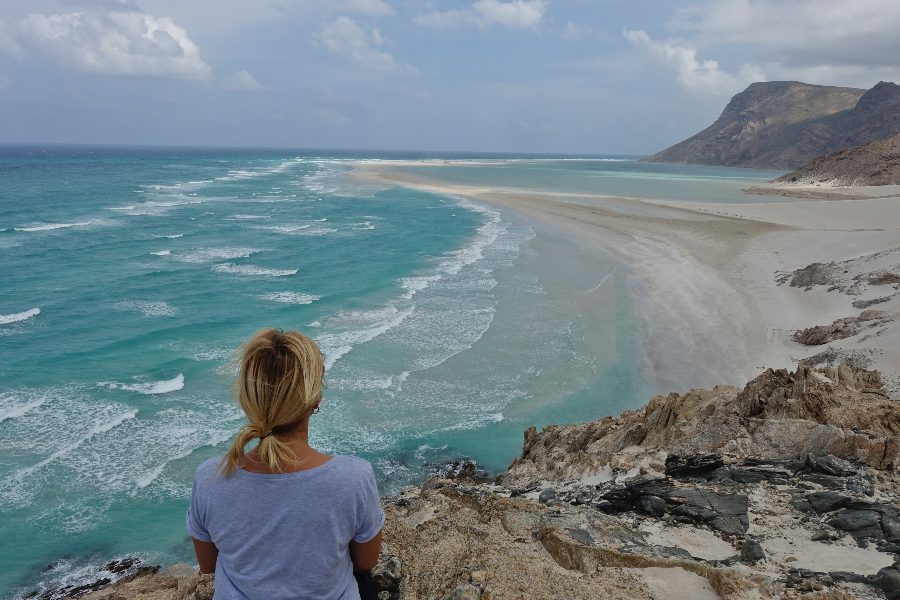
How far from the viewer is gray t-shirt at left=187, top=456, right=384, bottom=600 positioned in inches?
87.4

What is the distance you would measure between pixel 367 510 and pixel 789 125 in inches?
6923

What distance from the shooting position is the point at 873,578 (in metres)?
4.74

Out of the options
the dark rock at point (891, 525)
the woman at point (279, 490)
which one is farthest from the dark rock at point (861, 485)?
the woman at point (279, 490)

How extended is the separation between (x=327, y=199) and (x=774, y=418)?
56.3 metres

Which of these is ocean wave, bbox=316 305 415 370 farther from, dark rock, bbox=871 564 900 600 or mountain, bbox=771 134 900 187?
mountain, bbox=771 134 900 187

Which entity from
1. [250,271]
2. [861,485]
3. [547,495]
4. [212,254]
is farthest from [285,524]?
[212,254]

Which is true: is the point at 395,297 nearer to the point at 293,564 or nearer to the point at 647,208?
the point at 293,564

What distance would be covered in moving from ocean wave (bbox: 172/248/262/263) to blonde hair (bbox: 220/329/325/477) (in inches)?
1168

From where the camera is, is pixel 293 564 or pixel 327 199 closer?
pixel 293 564

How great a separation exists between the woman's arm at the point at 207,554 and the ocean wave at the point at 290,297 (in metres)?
20.7

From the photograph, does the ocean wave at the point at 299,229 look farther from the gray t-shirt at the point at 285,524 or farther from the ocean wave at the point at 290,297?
the gray t-shirt at the point at 285,524

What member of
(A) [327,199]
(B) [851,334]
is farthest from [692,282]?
(A) [327,199]

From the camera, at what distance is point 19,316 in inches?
800

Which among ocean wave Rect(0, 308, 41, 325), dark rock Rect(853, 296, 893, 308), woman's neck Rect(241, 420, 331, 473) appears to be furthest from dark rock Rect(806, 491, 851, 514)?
ocean wave Rect(0, 308, 41, 325)
